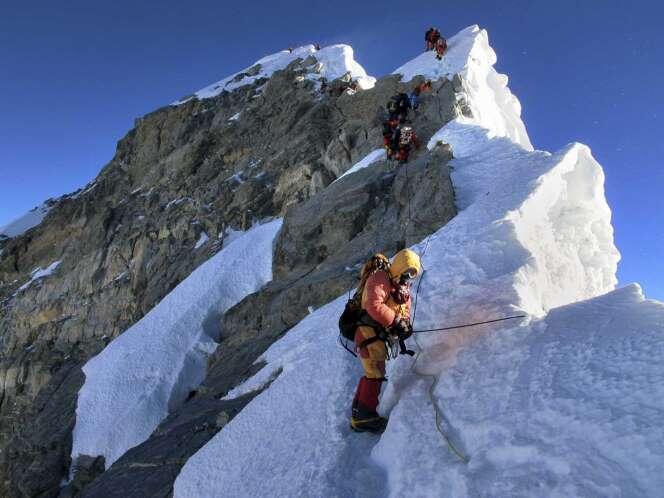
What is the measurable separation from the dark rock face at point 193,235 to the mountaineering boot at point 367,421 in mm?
4105

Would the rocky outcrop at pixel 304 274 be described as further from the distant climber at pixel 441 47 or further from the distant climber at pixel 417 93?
the distant climber at pixel 441 47

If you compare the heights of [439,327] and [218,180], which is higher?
[218,180]

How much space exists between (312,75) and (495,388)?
107 ft

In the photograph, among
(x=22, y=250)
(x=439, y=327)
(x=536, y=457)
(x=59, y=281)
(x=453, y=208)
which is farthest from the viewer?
(x=22, y=250)

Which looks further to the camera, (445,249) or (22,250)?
(22,250)

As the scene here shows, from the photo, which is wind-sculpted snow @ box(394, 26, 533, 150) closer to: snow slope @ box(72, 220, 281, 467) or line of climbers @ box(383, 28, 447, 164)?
line of climbers @ box(383, 28, 447, 164)

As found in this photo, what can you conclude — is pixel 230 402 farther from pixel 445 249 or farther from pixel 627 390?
pixel 627 390

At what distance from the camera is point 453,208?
10242 mm

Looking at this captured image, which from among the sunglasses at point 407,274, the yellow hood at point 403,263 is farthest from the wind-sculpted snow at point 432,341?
the yellow hood at point 403,263

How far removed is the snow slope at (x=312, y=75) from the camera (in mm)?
32656

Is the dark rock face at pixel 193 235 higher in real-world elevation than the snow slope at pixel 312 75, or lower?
lower

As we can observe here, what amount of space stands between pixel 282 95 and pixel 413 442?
32569mm

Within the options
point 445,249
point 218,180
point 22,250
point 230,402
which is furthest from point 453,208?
point 22,250

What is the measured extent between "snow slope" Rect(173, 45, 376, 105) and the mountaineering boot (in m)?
27.2
